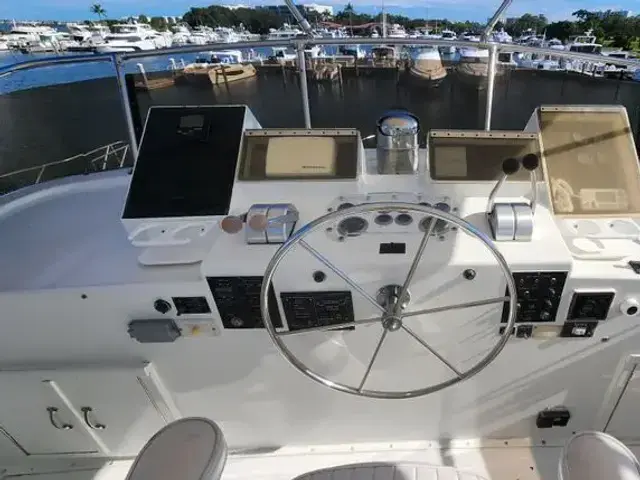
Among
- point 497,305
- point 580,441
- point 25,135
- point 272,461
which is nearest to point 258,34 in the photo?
point 497,305

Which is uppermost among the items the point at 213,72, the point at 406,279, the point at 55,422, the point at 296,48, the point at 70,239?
the point at 296,48

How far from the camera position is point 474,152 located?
130 centimetres

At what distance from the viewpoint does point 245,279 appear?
1068 millimetres

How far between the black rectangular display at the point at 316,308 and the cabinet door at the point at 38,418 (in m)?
0.77

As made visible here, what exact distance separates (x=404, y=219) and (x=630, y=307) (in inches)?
22.5

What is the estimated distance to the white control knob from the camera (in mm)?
1060

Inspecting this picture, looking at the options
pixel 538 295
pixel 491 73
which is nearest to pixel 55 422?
pixel 538 295

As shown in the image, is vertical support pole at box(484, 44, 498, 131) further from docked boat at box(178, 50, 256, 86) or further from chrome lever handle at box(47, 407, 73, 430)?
docked boat at box(178, 50, 256, 86)

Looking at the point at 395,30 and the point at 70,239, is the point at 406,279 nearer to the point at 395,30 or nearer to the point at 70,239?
the point at 70,239

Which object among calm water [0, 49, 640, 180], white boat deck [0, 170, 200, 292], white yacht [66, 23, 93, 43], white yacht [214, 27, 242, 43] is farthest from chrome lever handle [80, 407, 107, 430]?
calm water [0, 49, 640, 180]

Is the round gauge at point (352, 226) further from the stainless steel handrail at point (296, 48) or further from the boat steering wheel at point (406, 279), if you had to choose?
the stainless steel handrail at point (296, 48)

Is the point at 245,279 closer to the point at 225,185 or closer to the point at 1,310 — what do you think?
the point at 225,185

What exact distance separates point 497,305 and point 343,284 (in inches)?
15.0

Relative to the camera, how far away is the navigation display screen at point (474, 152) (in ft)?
4.23
